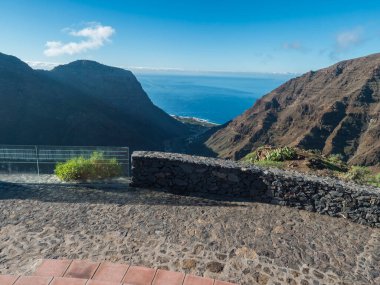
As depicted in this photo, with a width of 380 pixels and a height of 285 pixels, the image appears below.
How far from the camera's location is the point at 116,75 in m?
198

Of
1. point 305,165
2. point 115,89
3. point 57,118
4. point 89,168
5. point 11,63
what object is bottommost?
point 57,118

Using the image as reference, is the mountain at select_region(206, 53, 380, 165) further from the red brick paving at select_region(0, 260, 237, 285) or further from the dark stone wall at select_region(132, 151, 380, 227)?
the red brick paving at select_region(0, 260, 237, 285)

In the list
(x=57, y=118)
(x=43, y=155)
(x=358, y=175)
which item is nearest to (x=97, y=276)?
(x=43, y=155)

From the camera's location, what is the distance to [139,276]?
594 cm

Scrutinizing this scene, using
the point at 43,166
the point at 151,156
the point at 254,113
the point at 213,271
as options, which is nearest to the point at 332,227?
the point at 213,271

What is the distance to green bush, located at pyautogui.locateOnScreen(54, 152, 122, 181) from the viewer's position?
10812 mm

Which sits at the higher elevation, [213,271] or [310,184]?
[310,184]

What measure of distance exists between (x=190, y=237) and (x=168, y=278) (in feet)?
5.16

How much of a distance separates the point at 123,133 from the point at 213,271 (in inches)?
4903

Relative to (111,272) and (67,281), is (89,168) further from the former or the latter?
(67,281)

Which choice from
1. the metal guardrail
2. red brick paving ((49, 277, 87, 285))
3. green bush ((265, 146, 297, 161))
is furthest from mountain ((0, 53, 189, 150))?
red brick paving ((49, 277, 87, 285))

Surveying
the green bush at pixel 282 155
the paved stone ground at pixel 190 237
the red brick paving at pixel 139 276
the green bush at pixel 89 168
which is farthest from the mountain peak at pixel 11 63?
the red brick paving at pixel 139 276

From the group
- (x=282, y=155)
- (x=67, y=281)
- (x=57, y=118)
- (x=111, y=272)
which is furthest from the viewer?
(x=57, y=118)

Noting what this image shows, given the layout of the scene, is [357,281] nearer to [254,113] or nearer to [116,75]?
[254,113]
